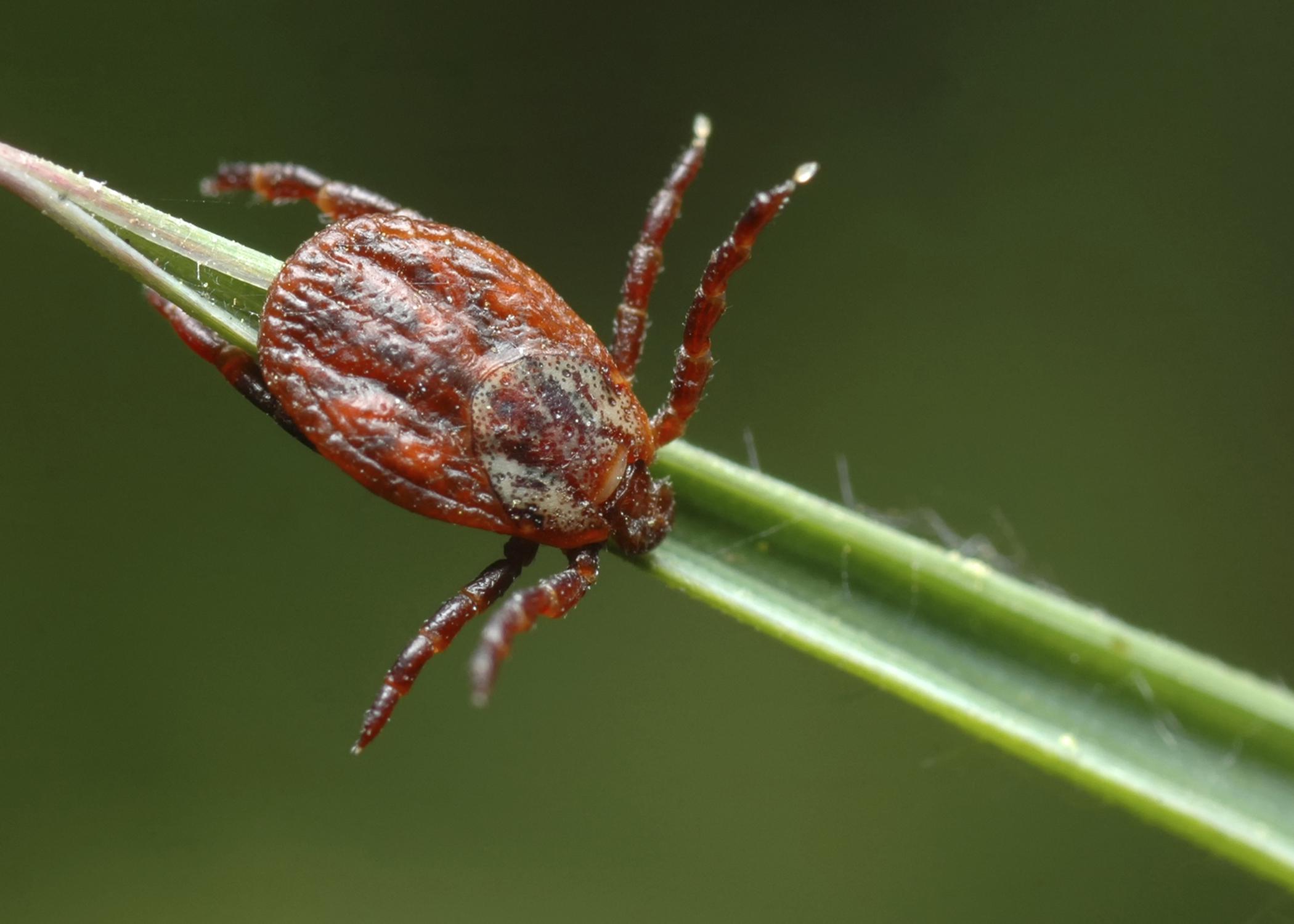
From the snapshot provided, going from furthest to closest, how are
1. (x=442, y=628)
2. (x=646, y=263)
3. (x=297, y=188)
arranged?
(x=297, y=188) → (x=646, y=263) → (x=442, y=628)

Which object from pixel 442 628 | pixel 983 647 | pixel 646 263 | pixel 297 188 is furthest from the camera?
pixel 297 188

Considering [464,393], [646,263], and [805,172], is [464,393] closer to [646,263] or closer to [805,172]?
[646,263]

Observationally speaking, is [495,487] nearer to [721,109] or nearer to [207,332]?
[207,332]

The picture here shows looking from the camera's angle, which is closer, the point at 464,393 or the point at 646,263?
the point at 464,393

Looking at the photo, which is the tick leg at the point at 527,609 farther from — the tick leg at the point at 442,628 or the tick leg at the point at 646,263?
the tick leg at the point at 646,263

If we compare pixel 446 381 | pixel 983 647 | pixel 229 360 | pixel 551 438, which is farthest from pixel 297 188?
pixel 983 647

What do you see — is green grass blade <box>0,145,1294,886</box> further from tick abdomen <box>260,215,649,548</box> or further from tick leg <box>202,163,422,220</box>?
tick leg <box>202,163,422,220</box>

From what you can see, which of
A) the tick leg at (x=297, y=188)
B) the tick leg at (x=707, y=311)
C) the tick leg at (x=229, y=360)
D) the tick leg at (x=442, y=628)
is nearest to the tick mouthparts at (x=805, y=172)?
the tick leg at (x=707, y=311)

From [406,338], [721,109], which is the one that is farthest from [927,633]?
[721,109]
